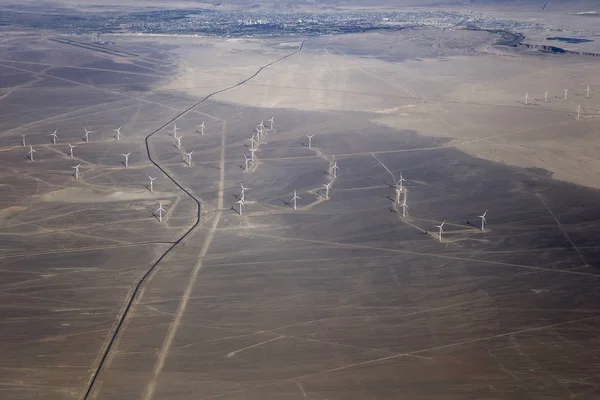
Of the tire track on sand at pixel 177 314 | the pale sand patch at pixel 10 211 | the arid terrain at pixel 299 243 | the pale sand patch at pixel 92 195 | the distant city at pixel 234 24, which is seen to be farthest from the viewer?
the distant city at pixel 234 24

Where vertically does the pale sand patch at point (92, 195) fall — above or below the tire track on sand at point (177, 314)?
above

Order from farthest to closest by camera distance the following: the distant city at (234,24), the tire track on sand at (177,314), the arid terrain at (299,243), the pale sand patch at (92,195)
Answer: the distant city at (234,24) < the pale sand patch at (92,195) < the arid terrain at (299,243) < the tire track on sand at (177,314)

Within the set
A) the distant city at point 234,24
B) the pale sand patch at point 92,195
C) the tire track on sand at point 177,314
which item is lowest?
the tire track on sand at point 177,314

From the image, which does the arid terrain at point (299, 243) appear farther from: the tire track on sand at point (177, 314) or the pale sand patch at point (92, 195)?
the pale sand patch at point (92, 195)

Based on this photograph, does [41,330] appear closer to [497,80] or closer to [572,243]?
[572,243]

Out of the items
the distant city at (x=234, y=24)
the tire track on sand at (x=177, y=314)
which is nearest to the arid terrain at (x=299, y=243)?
the tire track on sand at (x=177, y=314)

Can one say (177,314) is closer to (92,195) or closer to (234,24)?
(92,195)

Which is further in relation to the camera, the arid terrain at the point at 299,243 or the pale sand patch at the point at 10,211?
the pale sand patch at the point at 10,211

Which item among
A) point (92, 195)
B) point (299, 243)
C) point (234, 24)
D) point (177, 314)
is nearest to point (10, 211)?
point (92, 195)
